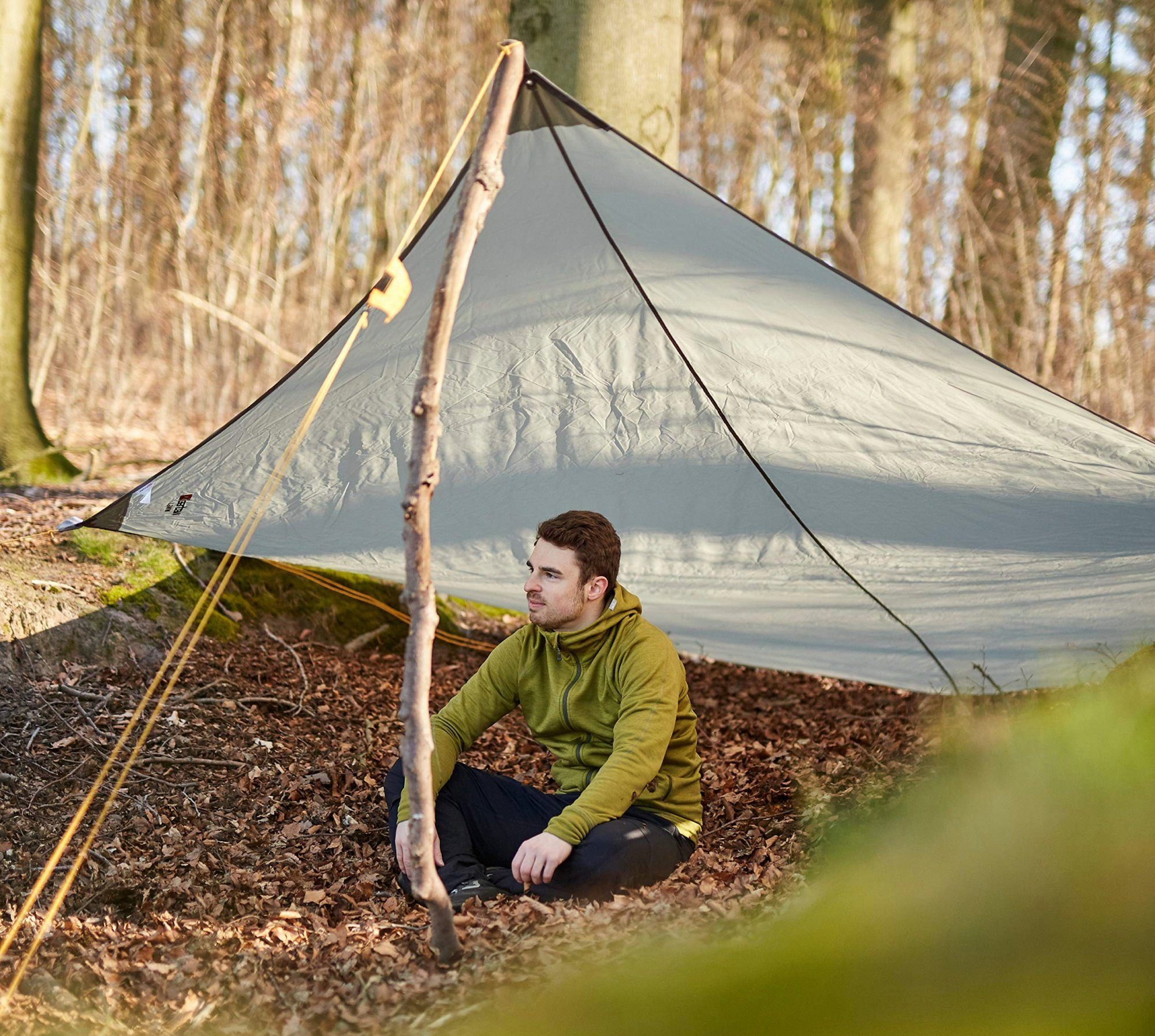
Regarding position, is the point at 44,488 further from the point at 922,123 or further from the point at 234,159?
the point at 922,123

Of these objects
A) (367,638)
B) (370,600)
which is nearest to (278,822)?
(367,638)

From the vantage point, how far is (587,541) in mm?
2584

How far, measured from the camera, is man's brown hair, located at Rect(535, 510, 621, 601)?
8.46 feet

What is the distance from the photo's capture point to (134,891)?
2537mm

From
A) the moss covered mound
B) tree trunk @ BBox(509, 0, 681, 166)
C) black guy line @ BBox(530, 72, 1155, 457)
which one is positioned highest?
tree trunk @ BBox(509, 0, 681, 166)

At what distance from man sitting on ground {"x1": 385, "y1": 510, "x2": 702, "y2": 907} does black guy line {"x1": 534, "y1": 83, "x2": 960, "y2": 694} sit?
847 mm

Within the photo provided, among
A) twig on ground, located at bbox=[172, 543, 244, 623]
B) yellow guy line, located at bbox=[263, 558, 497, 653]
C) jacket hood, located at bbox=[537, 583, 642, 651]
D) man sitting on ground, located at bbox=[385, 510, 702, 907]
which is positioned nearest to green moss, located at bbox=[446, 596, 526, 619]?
yellow guy line, located at bbox=[263, 558, 497, 653]

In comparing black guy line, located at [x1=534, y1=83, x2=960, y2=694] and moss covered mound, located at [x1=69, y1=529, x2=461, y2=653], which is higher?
black guy line, located at [x1=534, y1=83, x2=960, y2=694]

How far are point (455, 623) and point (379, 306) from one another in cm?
281

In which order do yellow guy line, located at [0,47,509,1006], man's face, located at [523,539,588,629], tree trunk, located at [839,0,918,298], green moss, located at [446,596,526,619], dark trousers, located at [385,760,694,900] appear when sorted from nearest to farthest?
yellow guy line, located at [0,47,509,1006] < dark trousers, located at [385,760,694,900] < man's face, located at [523,539,588,629] < green moss, located at [446,596,526,619] < tree trunk, located at [839,0,918,298]

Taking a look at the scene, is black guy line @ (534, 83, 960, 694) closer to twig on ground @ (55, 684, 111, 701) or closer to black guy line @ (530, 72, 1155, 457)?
black guy line @ (530, 72, 1155, 457)

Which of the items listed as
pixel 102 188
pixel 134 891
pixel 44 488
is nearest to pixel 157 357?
pixel 102 188

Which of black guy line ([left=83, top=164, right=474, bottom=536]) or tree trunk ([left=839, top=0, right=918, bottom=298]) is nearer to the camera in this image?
black guy line ([left=83, top=164, right=474, bottom=536])

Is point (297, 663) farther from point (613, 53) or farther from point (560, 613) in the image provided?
point (613, 53)
